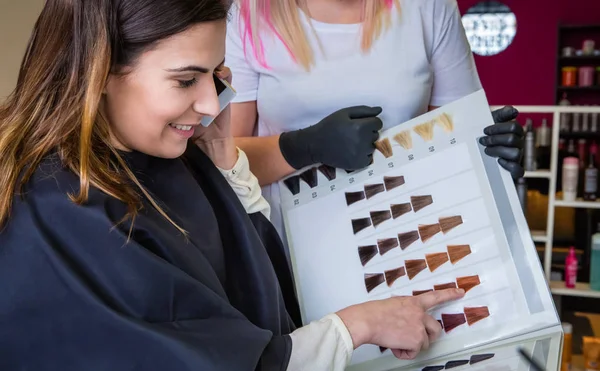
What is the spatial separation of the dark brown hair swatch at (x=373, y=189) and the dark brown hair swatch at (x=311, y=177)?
13cm

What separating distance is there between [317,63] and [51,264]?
2.41 ft

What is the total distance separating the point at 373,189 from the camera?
1.25 metres

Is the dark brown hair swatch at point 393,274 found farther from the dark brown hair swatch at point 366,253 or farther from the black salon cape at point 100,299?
the black salon cape at point 100,299

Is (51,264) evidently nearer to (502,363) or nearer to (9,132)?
(9,132)

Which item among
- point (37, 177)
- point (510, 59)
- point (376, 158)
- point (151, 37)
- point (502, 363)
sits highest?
point (151, 37)

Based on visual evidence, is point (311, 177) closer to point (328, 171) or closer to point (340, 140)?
point (328, 171)

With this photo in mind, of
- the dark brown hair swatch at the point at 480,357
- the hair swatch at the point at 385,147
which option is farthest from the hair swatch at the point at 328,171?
the dark brown hair swatch at the point at 480,357

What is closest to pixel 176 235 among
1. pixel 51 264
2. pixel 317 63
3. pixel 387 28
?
pixel 51 264

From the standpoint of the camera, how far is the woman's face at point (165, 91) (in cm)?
90

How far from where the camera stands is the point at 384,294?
1201mm

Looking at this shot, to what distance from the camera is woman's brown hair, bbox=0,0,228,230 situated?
0.87 meters

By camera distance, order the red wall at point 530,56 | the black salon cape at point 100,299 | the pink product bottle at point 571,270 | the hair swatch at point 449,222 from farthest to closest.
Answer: the red wall at point 530,56 < the pink product bottle at point 571,270 < the hair swatch at point 449,222 < the black salon cape at point 100,299

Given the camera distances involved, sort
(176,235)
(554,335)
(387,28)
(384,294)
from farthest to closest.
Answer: (387,28) → (384,294) → (554,335) → (176,235)

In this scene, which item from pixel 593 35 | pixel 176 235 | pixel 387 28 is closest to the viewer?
pixel 176 235
